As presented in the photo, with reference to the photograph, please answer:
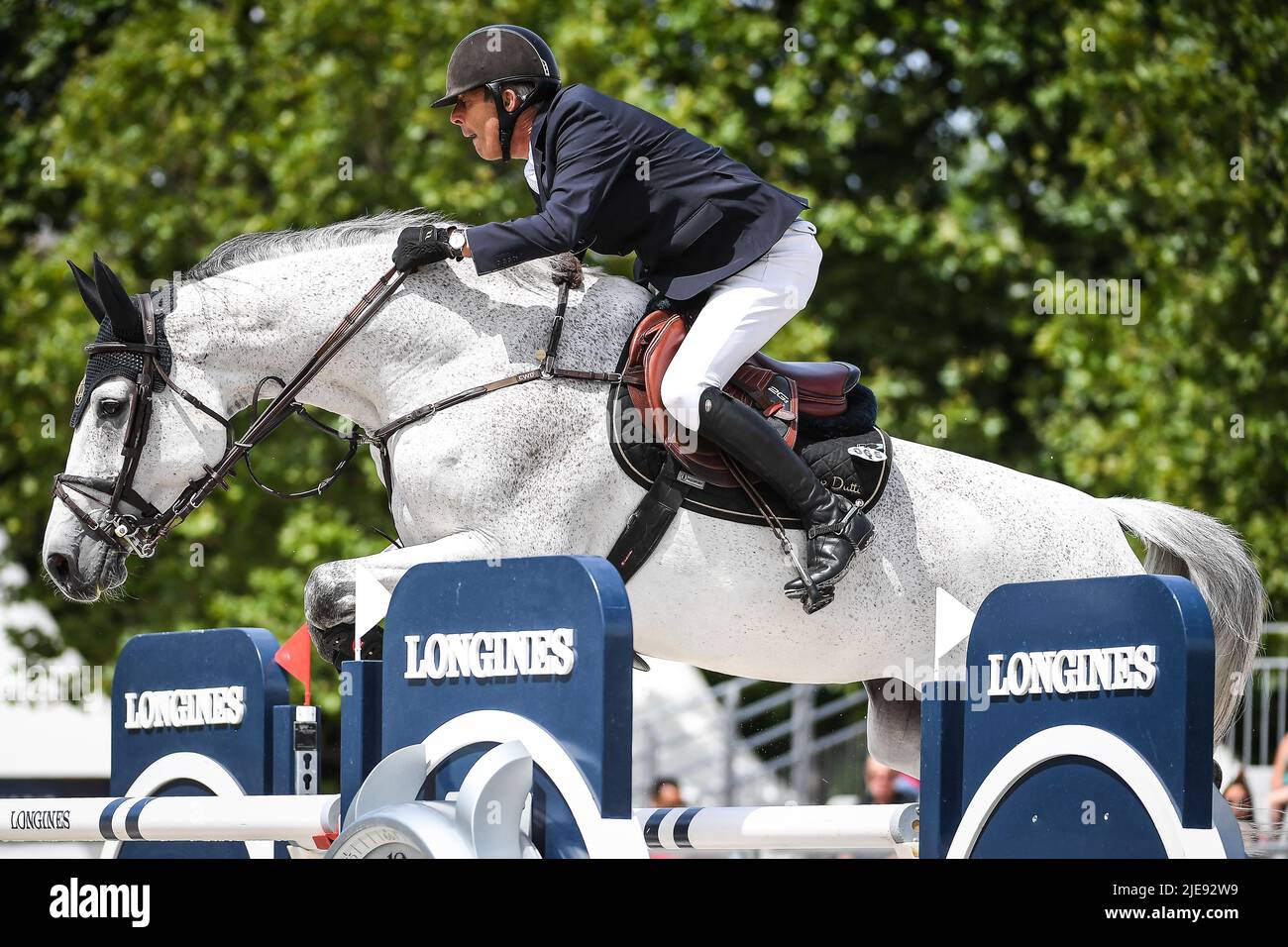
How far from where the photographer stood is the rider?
14.1 ft

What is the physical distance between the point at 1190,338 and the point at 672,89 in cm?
460

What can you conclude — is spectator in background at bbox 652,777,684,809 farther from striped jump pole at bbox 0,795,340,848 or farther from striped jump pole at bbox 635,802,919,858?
striped jump pole at bbox 635,802,919,858

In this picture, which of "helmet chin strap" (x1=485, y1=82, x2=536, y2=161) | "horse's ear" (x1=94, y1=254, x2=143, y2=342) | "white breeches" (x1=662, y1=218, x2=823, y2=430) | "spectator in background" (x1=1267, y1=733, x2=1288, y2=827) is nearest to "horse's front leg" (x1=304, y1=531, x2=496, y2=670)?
"white breeches" (x1=662, y1=218, x2=823, y2=430)

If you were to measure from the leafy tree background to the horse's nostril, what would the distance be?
750 cm

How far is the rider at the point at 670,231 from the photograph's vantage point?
4.30 meters

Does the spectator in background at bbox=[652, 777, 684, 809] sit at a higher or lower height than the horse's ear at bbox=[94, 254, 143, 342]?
lower

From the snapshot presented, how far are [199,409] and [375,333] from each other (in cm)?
52

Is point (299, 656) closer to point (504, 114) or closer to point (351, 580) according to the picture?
point (351, 580)

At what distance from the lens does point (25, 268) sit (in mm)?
13547

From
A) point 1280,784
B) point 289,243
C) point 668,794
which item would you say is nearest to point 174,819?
point 289,243

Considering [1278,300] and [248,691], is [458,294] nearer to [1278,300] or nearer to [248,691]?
[248,691]

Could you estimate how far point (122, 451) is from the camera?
176 inches
